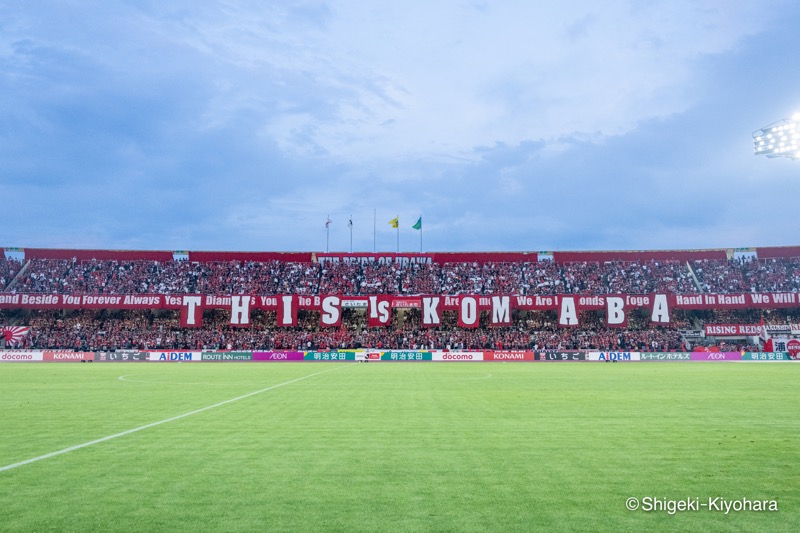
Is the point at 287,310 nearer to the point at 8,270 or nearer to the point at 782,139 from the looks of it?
the point at 8,270

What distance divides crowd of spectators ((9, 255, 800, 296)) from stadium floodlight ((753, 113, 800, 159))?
24867mm

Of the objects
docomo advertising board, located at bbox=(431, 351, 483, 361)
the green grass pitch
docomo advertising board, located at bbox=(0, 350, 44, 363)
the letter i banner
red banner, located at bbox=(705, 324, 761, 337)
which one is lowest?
docomo advertising board, located at bbox=(431, 351, 483, 361)

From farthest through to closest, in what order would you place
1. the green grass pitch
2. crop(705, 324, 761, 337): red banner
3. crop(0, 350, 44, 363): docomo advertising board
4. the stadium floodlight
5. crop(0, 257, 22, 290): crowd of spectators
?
crop(0, 257, 22, 290): crowd of spectators
crop(705, 324, 761, 337): red banner
crop(0, 350, 44, 363): docomo advertising board
the stadium floodlight
the green grass pitch

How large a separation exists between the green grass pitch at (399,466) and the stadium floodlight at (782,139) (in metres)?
29.9

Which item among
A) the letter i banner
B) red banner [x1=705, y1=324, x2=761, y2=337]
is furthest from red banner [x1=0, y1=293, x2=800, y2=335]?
red banner [x1=705, y1=324, x2=761, y2=337]

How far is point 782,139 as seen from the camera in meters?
36.5

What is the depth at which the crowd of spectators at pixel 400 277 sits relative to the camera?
59.3 meters

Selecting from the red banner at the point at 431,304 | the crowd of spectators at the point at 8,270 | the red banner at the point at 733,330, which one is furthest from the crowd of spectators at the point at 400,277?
the red banner at the point at 733,330

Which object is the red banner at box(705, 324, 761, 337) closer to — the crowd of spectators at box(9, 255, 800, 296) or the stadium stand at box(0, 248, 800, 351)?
the stadium stand at box(0, 248, 800, 351)

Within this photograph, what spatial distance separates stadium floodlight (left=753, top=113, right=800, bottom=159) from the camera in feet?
118

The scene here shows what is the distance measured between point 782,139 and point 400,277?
37.3 meters

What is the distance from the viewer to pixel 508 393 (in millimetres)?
16656

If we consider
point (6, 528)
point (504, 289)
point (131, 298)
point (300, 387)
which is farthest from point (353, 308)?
point (6, 528)

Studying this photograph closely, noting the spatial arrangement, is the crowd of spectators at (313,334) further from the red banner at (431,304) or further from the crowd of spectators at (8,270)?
the crowd of spectators at (8,270)
